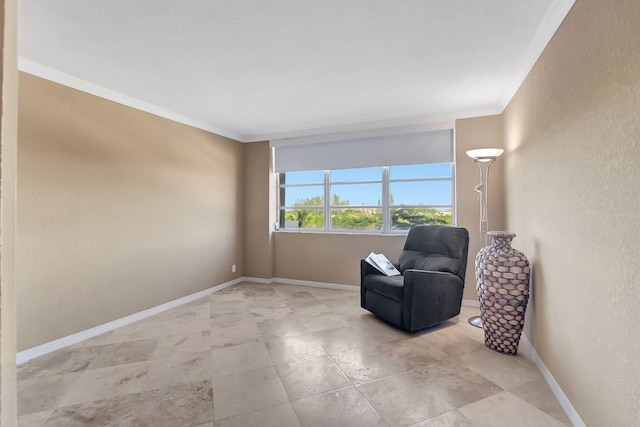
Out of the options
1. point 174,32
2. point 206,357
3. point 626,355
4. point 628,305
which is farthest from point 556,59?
point 206,357

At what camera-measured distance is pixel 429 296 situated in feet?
9.57

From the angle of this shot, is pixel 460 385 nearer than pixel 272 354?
Yes

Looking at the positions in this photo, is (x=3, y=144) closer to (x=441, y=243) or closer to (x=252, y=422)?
(x=252, y=422)

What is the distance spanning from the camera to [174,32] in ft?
6.84

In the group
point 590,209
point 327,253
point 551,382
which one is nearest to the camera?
point 590,209

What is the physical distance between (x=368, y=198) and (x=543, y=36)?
107 inches

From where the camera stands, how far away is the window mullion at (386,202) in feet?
14.1

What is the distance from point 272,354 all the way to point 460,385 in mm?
1457

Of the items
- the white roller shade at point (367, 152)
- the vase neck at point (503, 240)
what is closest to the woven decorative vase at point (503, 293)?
the vase neck at point (503, 240)

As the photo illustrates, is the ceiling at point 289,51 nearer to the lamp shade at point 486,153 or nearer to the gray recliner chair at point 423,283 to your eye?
the lamp shade at point 486,153

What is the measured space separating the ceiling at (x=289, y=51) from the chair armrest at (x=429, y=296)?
195 cm

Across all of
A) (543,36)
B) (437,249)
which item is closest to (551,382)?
(437,249)

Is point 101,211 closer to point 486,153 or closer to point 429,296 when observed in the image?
point 429,296

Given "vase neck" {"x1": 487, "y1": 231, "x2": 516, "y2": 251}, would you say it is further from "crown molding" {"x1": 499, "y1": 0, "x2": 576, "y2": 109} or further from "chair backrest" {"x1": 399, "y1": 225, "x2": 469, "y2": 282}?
"crown molding" {"x1": 499, "y1": 0, "x2": 576, "y2": 109}
